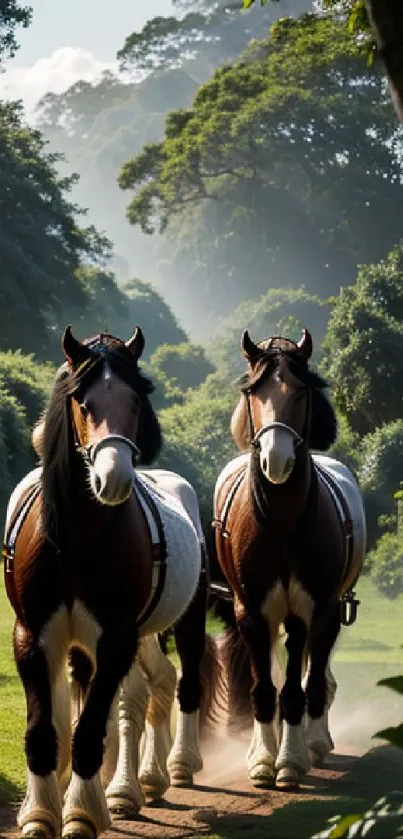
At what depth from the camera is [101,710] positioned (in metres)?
6.25

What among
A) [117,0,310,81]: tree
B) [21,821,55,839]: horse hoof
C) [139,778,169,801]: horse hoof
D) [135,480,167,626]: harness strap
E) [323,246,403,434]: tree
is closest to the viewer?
[21,821,55,839]: horse hoof

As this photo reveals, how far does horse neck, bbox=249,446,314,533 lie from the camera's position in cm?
815

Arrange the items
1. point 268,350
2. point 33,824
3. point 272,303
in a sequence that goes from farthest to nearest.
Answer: point 272,303
point 268,350
point 33,824

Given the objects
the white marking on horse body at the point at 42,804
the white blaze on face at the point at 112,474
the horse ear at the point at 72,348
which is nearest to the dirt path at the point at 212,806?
the white marking on horse body at the point at 42,804

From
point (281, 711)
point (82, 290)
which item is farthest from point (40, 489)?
point (82, 290)

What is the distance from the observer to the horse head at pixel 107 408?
5.84 m

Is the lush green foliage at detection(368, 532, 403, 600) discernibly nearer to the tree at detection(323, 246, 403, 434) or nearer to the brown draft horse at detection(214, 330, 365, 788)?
the tree at detection(323, 246, 403, 434)

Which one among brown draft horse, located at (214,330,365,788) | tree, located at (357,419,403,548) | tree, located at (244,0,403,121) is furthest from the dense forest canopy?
tree, located at (244,0,403,121)

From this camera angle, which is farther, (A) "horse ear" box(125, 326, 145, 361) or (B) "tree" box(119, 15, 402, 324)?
(B) "tree" box(119, 15, 402, 324)

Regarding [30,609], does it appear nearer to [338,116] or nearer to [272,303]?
[338,116]

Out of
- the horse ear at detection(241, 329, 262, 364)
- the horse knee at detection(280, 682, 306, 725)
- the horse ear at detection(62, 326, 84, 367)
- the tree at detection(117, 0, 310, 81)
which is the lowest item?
the horse knee at detection(280, 682, 306, 725)

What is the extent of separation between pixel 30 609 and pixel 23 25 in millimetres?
31198

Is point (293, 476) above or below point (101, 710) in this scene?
above

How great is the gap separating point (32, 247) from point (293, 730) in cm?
3220
